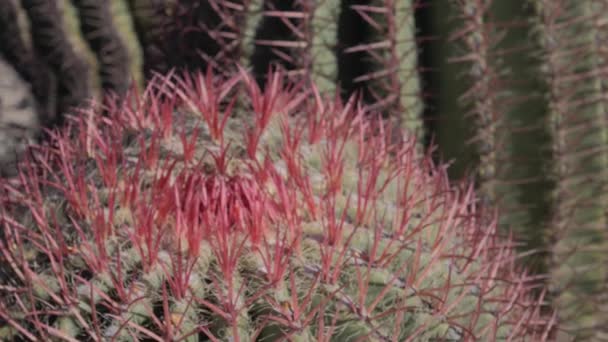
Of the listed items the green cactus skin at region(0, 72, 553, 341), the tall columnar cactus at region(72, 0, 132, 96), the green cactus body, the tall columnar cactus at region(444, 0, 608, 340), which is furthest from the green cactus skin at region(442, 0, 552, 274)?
the tall columnar cactus at region(72, 0, 132, 96)

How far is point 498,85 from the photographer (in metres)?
1.47

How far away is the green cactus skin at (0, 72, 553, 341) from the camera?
89 cm

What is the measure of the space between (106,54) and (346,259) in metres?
1.03

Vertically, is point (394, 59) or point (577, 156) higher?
point (394, 59)

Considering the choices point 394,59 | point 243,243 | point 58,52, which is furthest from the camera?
point 58,52

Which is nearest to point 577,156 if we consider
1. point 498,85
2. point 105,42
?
point 498,85

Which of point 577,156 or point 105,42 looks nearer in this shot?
point 577,156

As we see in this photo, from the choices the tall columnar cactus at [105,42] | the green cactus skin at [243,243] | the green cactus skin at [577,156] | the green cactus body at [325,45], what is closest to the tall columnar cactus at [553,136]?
the green cactus skin at [577,156]

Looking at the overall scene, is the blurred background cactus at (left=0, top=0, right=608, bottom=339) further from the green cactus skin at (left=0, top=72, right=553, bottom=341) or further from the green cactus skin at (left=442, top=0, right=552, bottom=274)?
the green cactus skin at (left=0, top=72, right=553, bottom=341)

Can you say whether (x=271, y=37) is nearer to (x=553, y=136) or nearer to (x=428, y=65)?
(x=428, y=65)

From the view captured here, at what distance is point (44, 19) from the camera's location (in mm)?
1745

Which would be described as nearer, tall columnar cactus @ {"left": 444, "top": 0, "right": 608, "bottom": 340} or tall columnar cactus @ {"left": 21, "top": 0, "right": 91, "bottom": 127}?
tall columnar cactus @ {"left": 444, "top": 0, "right": 608, "bottom": 340}

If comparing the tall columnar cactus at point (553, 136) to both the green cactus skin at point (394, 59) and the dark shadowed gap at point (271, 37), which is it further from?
the dark shadowed gap at point (271, 37)

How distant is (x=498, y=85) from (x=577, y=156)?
0.60ft
